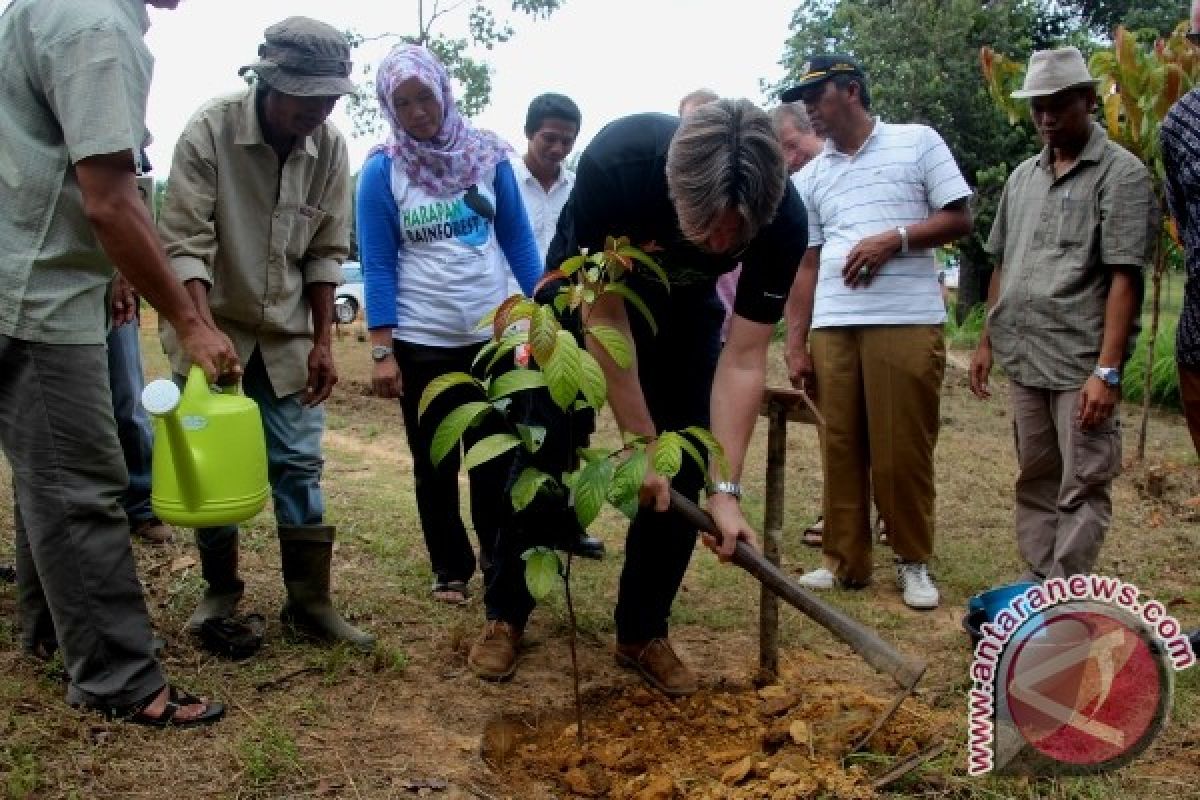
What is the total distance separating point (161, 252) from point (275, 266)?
0.62m

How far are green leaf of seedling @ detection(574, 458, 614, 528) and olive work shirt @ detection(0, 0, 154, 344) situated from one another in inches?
45.0

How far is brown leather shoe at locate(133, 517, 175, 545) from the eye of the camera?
12.8 ft

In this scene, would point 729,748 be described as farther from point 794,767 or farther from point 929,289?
point 929,289

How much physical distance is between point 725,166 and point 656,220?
388 millimetres

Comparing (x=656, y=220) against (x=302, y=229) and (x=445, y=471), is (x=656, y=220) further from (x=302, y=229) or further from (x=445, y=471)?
(x=445, y=471)

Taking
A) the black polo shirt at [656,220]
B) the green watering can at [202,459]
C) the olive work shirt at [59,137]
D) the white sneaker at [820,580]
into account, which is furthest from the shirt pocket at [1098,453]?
the olive work shirt at [59,137]

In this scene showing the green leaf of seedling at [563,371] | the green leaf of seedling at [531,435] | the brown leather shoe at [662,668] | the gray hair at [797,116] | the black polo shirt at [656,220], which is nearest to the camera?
the green leaf of seedling at [563,371]

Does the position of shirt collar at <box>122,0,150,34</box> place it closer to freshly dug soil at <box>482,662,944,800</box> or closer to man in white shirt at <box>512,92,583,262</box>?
freshly dug soil at <box>482,662,944,800</box>

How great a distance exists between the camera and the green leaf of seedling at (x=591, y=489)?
2.27 meters

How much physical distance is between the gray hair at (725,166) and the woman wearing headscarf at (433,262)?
1292mm

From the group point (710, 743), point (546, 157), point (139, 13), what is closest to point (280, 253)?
point (139, 13)

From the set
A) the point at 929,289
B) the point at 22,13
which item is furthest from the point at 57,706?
→ the point at 929,289

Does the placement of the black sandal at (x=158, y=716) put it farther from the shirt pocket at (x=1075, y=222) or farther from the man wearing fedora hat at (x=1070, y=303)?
the shirt pocket at (x=1075, y=222)

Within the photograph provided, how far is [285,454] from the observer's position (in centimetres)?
304
